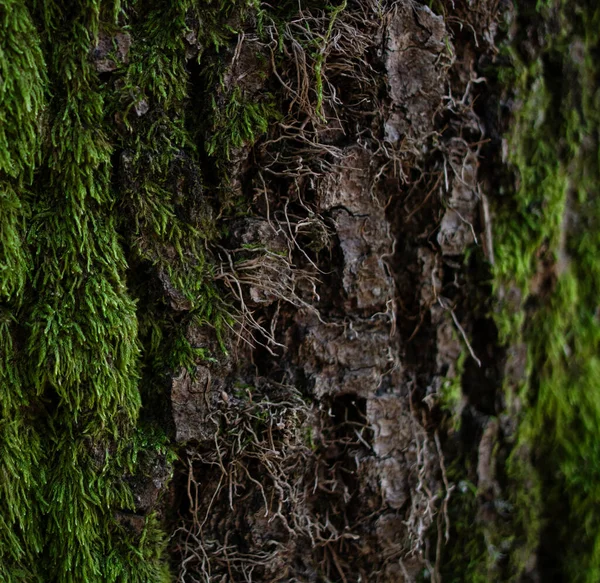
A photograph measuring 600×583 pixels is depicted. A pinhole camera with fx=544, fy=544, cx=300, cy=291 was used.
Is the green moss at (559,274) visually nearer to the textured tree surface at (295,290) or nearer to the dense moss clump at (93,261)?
the textured tree surface at (295,290)

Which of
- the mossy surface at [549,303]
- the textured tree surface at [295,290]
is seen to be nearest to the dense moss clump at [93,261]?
the textured tree surface at [295,290]

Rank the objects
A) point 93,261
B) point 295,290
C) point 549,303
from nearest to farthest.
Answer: point 93,261 → point 295,290 → point 549,303

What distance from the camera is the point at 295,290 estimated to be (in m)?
1.14

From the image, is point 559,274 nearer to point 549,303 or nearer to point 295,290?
point 549,303

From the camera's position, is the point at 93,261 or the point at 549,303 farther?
the point at 549,303

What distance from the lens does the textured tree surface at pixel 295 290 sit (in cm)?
97

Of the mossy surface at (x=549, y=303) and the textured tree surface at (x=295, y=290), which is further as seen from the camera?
the mossy surface at (x=549, y=303)

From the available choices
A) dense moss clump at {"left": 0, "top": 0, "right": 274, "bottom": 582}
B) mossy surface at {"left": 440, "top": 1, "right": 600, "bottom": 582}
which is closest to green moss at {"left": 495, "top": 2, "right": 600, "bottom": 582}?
mossy surface at {"left": 440, "top": 1, "right": 600, "bottom": 582}

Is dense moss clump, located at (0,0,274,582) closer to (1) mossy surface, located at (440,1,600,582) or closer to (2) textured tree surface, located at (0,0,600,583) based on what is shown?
(2) textured tree surface, located at (0,0,600,583)

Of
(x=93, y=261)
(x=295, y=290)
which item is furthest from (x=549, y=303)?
(x=93, y=261)

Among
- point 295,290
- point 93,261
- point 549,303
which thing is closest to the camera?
point 93,261

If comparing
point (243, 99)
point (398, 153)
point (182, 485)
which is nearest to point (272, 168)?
point (243, 99)

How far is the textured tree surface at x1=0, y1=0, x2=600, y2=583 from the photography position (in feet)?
3.18

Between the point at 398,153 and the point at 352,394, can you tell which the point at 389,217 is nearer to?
the point at 398,153
